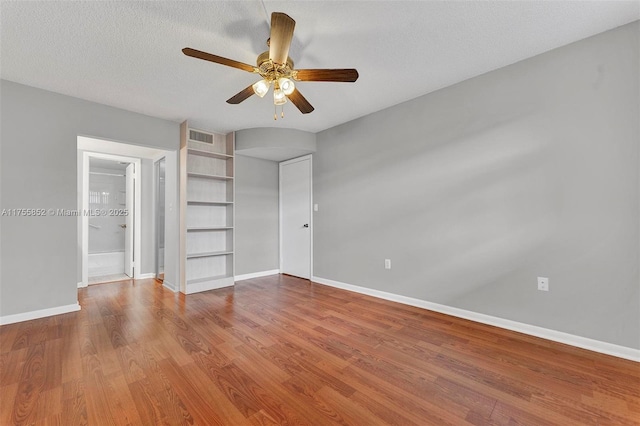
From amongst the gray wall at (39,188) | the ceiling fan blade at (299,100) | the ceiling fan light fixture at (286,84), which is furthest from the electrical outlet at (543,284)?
the gray wall at (39,188)

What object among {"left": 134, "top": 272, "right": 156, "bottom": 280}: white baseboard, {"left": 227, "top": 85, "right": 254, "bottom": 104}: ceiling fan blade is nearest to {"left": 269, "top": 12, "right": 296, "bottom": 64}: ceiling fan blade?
{"left": 227, "top": 85, "right": 254, "bottom": 104}: ceiling fan blade

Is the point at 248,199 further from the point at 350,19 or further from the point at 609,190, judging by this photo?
the point at 609,190

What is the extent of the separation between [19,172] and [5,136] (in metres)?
0.37

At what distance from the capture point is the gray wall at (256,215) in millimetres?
4562

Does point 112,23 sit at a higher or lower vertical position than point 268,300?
higher

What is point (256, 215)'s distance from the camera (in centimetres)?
478

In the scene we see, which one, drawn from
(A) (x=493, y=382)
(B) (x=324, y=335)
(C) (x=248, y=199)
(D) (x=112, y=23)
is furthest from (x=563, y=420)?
(C) (x=248, y=199)

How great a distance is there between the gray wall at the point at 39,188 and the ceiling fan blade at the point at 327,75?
286 centimetres

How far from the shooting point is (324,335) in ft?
7.86

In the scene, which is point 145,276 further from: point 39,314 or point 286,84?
point 286,84

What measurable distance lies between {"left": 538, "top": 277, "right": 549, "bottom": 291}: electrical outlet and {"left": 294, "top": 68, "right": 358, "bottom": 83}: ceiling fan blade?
7.65 ft

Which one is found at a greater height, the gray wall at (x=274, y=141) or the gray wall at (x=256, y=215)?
the gray wall at (x=274, y=141)

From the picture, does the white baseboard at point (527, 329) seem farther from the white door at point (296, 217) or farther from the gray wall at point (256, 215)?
the gray wall at point (256, 215)

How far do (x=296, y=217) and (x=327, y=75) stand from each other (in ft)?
10.2
